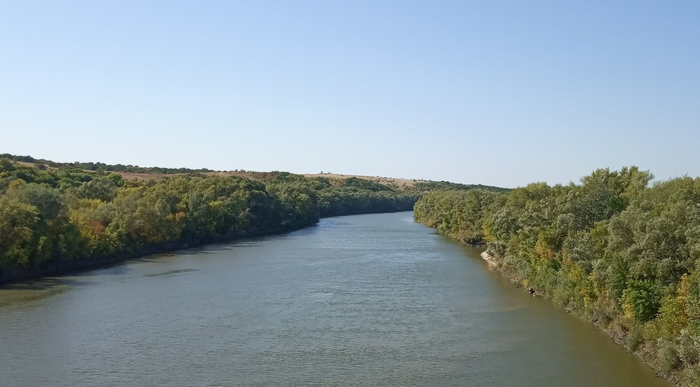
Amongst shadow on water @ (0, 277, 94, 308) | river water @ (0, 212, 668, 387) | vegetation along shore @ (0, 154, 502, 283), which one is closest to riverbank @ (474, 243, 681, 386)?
river water @ (0, 212, 668, 387)

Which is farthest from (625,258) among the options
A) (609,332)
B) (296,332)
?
(296,332)

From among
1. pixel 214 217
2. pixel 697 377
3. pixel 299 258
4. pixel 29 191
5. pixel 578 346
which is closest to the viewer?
pixel 697 377

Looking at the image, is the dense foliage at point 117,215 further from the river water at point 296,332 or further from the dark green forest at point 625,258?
the dark green forest at point 625,258

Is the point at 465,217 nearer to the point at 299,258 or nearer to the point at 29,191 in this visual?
the point at 299,258

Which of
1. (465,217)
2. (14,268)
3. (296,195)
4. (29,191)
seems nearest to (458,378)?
(14,268)

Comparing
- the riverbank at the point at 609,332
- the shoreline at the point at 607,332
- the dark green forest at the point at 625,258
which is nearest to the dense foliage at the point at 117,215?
the shoreline at the point at 607,332

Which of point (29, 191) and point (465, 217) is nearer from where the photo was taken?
point (29, 191)

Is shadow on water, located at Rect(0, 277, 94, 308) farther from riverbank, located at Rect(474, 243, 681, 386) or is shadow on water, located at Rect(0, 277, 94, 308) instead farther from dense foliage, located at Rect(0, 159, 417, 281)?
riverbank, located at Rect(474, 243, 681, 386)
